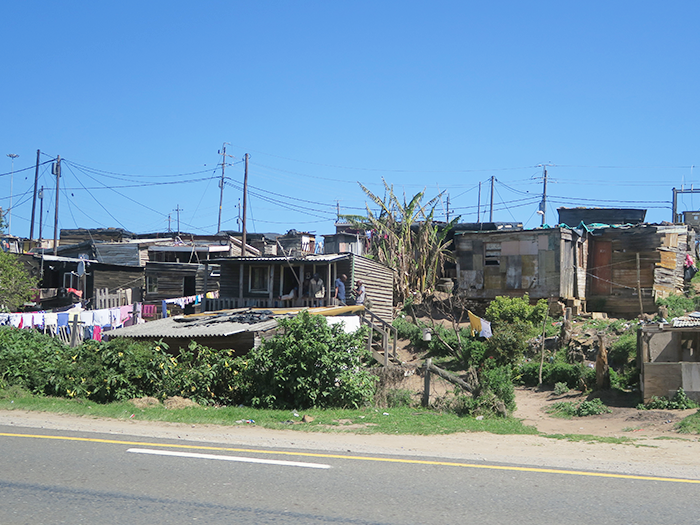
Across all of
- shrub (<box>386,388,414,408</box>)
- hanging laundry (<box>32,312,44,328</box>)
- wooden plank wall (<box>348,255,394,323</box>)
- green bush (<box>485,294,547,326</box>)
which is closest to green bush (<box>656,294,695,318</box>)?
green bush (<box>485,294,547,326</box>)

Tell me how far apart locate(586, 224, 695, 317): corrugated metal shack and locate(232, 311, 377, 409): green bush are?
20084 mm

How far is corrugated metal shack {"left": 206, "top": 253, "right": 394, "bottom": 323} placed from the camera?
82.5ft

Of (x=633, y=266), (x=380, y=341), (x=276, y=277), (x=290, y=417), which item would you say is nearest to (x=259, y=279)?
(x=276, y=277)

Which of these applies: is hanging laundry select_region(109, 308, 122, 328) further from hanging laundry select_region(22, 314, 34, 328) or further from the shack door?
the shack door

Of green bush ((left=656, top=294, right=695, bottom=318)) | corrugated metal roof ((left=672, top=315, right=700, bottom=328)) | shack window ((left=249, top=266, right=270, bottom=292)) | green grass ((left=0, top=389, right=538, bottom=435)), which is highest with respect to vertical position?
shack window ((left=249, top=266, right=270, bottom=292))

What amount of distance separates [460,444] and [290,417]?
13.5ft

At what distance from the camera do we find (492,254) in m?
32.9

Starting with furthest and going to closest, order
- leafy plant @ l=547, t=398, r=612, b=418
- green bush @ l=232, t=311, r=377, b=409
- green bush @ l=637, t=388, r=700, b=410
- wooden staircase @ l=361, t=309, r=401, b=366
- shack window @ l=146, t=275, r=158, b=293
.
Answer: shack window @ l=146, t=275, r=158, b=293, wooden staircase @ l=361, t=309, r=401, b=366, leafy plant @ l=547, t=398, r=612, b=418, green bush @ l=637, t=388, r=700, b=410, green bush @ l=232, t=311, r=377, b=409

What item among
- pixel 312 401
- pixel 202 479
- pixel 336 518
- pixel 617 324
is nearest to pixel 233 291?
Answer: pixel 312 401

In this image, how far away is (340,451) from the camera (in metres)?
9.40

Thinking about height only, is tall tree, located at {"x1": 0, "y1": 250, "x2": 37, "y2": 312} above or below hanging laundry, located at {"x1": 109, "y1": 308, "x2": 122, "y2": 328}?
above

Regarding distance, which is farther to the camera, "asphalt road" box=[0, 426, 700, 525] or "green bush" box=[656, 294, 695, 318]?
"green bush" box=[656, 294, 695, 318]

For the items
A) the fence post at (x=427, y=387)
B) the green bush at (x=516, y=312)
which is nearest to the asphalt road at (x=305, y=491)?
the fence post at (x=427, y=387)

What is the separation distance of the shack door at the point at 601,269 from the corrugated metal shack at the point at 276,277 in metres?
13.2
